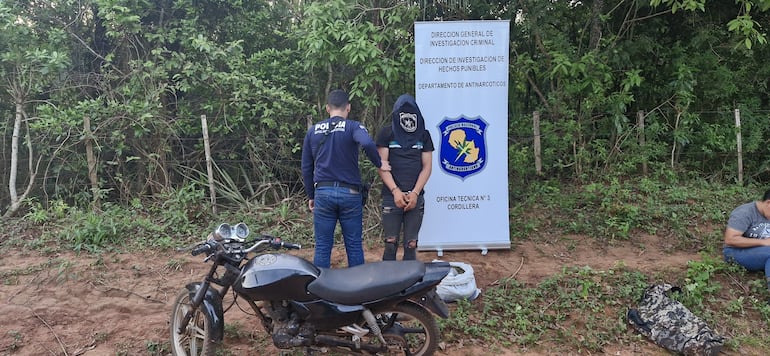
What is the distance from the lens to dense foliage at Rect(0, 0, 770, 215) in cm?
600

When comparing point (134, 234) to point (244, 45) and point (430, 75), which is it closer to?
point (244, 45)

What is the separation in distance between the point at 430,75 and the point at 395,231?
5.30ft

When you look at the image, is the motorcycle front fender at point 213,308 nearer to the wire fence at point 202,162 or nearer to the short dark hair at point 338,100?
the short dark hair at point 338,100

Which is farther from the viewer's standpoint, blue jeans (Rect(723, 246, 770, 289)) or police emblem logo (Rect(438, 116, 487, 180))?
police emblem logo (Rect(438, 116, 487, 180))

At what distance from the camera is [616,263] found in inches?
189

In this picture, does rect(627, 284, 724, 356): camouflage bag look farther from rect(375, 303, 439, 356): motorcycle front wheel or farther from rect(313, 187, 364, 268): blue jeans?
rect(313, 187, 364, 268): blue jeans

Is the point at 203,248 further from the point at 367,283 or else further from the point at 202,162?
the point at 202,162

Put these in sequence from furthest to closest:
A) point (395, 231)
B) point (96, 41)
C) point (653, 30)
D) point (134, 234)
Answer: point (653, 30) → point (96, 41) → point (134, 234) → point (395, 231)

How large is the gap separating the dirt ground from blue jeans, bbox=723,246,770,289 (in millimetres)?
417

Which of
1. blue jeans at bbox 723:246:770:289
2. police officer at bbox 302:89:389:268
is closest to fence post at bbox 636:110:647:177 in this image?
blue jeans at bbox 723:246:770:289

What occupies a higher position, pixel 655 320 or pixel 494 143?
pixel 494 143

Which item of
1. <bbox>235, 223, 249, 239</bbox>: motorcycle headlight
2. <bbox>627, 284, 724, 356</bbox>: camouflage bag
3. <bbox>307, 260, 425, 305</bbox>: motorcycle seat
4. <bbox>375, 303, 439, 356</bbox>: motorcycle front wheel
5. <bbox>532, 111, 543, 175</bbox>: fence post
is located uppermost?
<bbox>532, 111, 543, 175</bbox>: fence post

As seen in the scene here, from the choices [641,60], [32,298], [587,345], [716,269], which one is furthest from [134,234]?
[641,60]

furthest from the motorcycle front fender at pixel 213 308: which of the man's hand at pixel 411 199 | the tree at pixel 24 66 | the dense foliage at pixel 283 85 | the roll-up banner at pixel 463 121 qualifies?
the tree at pixel 24 66
